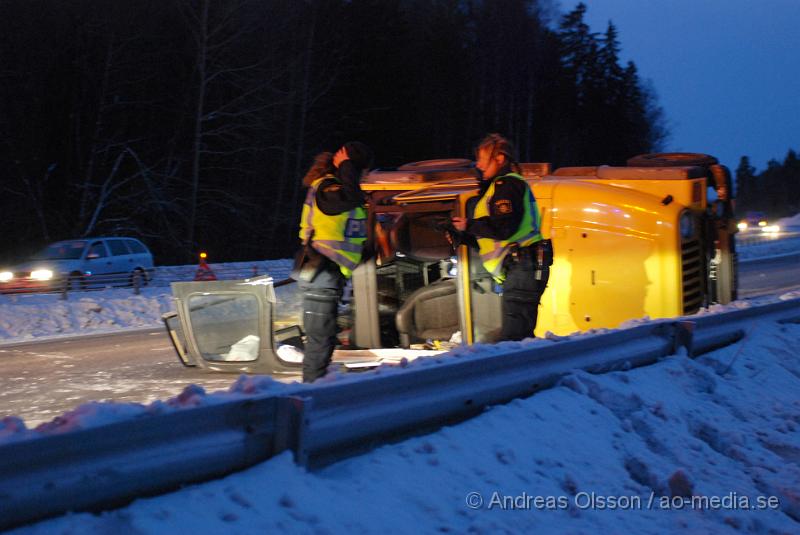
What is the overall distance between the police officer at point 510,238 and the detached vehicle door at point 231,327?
6.55 feet

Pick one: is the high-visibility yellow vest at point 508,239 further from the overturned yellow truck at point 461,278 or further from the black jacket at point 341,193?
the black jacket at point 341,193

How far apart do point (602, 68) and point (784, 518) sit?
66668mm

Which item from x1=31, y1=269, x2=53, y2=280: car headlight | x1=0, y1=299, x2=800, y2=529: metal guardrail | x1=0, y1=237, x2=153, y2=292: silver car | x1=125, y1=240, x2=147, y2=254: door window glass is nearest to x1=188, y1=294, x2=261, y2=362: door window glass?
x1=0, y1=299, x2=800, y2=529: metal guardrail

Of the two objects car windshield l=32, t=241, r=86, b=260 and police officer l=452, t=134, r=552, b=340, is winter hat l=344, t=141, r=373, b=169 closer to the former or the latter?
police officer l=452, t=134, r=552, b=340

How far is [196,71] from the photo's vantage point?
34.2m

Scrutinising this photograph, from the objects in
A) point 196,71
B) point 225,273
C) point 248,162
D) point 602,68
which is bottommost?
point 225,273

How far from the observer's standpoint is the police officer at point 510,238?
7012 mm

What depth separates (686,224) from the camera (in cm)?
873

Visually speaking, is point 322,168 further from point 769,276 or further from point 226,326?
point 769,276

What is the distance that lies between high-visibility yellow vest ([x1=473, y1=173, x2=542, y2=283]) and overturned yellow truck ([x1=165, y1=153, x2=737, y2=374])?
68 cm

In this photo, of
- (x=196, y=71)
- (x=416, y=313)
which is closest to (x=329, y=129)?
(x=196, y=71)

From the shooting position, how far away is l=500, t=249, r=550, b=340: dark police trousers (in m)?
7.09

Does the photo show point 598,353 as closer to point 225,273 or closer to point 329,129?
point 225,273

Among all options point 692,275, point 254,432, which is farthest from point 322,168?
point 692,275
